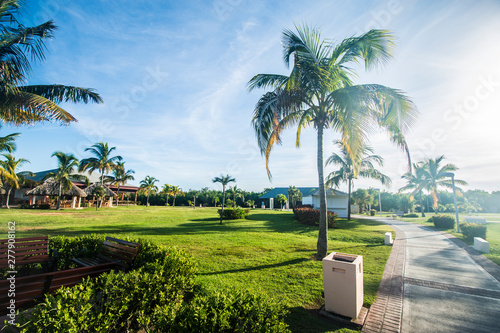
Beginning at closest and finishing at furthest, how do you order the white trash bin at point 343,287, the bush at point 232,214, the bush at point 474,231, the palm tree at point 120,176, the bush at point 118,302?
the bush at point 118,302, the white trash bin at point 343,287, the bush at point 474,231, the bush at point 232,214, the palm tree at point 120,176

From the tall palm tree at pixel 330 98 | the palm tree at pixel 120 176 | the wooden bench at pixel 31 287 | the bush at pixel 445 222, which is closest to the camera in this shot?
the wooden bench at pixel 31 287

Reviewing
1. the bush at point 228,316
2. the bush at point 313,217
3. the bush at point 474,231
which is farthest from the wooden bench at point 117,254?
the bush at point 474,231

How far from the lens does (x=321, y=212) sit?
25.3 ft

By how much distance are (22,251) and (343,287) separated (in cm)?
658

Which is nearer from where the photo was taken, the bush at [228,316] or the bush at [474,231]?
the bush at [228,316]

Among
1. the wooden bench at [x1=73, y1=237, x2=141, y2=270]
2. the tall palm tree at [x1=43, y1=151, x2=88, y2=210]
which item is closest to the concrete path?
the wooden bench at [x1=73, y1=237, x2=141, y2=270]

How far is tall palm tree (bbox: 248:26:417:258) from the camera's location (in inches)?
278

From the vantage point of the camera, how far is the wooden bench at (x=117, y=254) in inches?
171

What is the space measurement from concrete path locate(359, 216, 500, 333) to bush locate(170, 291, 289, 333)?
7.83ft

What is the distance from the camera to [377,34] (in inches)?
279

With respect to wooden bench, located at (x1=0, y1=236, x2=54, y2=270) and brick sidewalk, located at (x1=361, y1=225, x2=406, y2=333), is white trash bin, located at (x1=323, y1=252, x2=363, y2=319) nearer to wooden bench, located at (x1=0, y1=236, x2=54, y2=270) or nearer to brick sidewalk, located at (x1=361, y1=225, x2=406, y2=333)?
brick sidewalk, located at (x1=361, y1=225, x2=406, y2=333)

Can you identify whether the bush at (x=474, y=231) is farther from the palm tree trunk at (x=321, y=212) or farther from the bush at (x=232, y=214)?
the bush at (x=232, y=214)

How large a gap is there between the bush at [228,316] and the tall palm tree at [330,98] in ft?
18.9

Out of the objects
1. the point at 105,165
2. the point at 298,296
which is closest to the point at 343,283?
the point at 298,296
